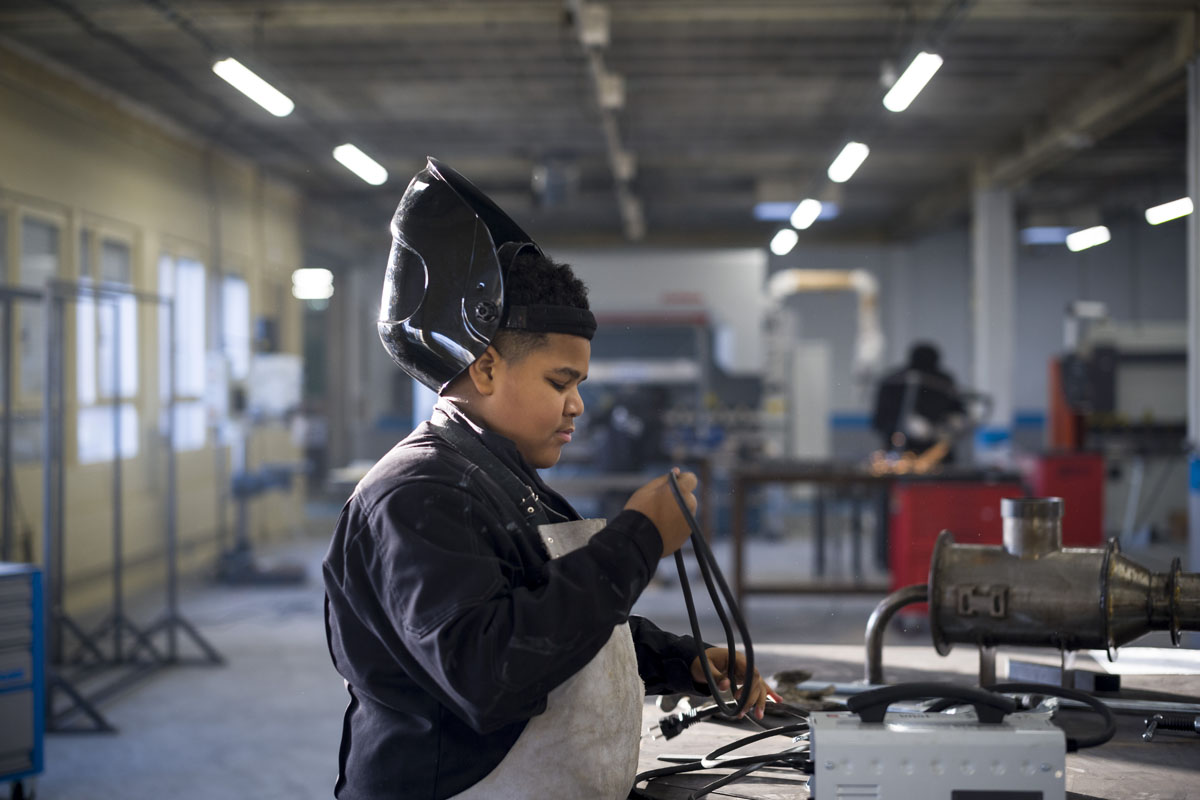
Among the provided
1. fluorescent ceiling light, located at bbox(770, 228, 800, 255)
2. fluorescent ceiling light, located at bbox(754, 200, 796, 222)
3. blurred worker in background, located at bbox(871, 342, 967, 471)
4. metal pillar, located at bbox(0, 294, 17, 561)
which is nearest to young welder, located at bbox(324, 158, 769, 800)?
metal pillar, located at bbox(0, 294, 17, 561)

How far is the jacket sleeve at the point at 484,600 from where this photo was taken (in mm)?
890

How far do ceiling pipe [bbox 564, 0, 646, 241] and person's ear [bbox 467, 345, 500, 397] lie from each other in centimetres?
412

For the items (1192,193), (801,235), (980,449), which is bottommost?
(980,449)

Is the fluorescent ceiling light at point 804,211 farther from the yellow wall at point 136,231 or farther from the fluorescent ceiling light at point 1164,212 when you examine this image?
the yellow wall at point 136,231

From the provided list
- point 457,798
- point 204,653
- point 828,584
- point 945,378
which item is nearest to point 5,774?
point 204,653

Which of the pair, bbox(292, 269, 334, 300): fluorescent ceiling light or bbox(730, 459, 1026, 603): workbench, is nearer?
bbox(730, 459, 1026, 603): workbench

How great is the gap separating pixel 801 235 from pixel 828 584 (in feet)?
23.4

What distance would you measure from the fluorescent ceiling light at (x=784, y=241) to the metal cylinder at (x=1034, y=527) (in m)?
8.79

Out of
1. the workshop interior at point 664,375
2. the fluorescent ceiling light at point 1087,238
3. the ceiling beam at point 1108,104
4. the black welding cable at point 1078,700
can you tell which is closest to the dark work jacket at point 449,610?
the workshop interior at point 664,375

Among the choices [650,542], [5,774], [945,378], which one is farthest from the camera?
[945,378]

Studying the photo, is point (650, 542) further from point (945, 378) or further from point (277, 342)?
point (277, 342)

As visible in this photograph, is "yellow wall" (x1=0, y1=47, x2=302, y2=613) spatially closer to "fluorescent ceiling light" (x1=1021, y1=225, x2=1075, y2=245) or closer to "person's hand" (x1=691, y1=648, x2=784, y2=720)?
"person's hand" (x1=691, y1=648, x2=784, y2=720)

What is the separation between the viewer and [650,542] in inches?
37.7

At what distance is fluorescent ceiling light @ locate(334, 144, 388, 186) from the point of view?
5777mm
